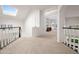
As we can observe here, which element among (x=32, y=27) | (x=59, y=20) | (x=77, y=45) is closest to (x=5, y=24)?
(x=59, y=20)

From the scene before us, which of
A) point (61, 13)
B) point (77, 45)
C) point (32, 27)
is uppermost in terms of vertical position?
point (61, 13)

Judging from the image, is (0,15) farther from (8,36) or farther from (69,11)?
(69,11)

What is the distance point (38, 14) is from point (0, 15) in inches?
140

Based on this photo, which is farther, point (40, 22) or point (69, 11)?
point (40, 22)

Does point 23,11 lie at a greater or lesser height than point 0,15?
greater

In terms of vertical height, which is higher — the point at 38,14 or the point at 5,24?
the point at 38,14

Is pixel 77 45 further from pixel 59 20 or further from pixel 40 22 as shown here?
pixel 40 22

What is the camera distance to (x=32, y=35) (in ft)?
24.3

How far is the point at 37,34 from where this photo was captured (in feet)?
24.8
